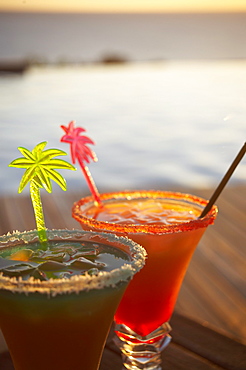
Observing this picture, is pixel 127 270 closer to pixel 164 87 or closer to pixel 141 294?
pixel 141 294

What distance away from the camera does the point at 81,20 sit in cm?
2295

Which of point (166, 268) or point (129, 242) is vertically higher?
point (129, 242)

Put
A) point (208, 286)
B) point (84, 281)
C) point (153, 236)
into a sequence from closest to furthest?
point (84, 281), point (153, 236), point (208, 286)

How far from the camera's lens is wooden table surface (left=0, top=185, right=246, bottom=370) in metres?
1.30

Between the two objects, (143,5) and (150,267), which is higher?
(143,5)

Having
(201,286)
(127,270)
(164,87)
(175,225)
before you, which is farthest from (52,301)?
(164,87)

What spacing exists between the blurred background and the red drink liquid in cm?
32

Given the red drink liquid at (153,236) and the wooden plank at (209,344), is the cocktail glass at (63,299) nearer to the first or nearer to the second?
the red drink liquid at (153,236)

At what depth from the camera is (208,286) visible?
3125mm

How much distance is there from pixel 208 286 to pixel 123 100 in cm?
1007

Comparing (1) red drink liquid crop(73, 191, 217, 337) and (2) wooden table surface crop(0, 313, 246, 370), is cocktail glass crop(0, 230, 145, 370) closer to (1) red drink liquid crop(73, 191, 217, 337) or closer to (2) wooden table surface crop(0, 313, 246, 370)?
(1) red drink liquid crop(73, 191, 217, 337)

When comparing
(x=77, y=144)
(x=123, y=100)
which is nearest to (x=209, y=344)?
(x=77, y=144)

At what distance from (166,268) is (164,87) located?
52.1 feet

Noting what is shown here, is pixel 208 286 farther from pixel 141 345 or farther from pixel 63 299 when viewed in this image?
pixel 63 299
